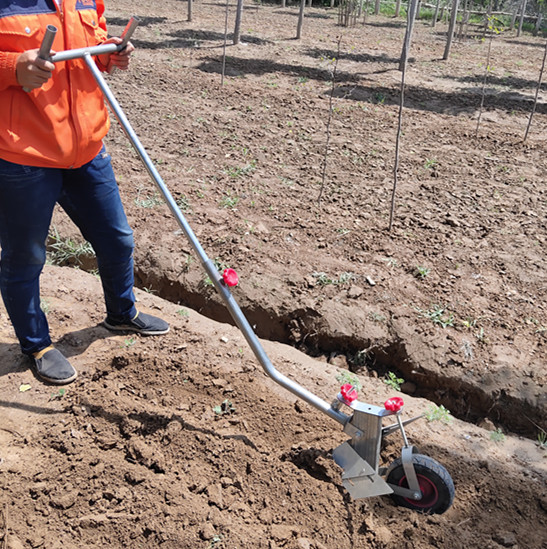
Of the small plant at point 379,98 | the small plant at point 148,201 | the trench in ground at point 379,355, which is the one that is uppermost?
the small plant at point 379,98

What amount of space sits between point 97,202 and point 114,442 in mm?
1101

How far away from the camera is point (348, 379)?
308 centimetres

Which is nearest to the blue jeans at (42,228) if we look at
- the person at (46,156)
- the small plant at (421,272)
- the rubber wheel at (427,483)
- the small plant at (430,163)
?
the person at (46,156)

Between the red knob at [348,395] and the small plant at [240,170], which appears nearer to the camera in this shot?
the red knob at [348,395]

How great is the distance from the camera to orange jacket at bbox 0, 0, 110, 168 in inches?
82.2

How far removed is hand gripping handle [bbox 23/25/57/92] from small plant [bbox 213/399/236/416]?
1712 millimetres

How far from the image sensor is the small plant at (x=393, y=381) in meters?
Result: 3.18

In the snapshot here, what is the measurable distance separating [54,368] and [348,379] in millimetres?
1543

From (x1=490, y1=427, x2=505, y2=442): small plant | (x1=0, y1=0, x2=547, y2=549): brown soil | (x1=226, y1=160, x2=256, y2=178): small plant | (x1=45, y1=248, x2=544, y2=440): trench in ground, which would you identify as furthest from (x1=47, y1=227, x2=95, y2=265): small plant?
(x1=490, y1=427, x2=505, y2=442): small plant

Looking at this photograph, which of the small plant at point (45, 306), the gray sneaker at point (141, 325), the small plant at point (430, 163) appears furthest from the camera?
the small plant at point (430, 163)

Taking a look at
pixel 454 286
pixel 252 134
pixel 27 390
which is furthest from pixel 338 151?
pixel 27 390

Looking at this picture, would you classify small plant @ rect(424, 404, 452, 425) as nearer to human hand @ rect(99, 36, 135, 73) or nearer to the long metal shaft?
the long metal shaft

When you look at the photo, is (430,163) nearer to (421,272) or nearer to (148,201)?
(421,272)

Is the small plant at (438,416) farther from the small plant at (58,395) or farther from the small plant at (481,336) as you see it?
the small plant at (58,395)
